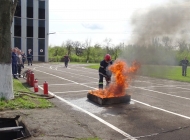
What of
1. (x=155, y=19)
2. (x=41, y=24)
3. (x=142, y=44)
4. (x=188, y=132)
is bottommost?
(x=188, y=132)

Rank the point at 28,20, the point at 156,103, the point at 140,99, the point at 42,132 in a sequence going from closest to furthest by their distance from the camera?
the point at 42,132 < the point at 156,103 < the point at 140,99 < the point at 28,20

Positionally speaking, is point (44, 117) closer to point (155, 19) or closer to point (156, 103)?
point (156, 103)

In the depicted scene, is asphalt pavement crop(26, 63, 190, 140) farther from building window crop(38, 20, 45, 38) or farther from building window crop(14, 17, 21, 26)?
building window crop(38, 20, 45, 38)

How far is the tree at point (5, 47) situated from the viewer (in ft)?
25.7

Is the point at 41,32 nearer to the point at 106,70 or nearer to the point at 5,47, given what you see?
the point at 106,70

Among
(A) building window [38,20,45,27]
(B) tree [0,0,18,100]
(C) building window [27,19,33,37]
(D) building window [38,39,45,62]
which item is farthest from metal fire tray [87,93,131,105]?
(A) building window [38,20,45,27]

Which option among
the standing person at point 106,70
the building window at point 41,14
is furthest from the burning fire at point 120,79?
the building window at point 41,14

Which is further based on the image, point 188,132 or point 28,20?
point 28,20

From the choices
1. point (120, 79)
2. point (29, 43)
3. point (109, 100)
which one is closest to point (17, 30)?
point (29, 43)

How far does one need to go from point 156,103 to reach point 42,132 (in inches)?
207

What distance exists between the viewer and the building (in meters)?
38.8

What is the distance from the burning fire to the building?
3238 centimetres

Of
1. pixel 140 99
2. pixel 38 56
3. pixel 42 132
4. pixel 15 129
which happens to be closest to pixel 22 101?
pixel 15 129

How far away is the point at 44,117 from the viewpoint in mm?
6730
